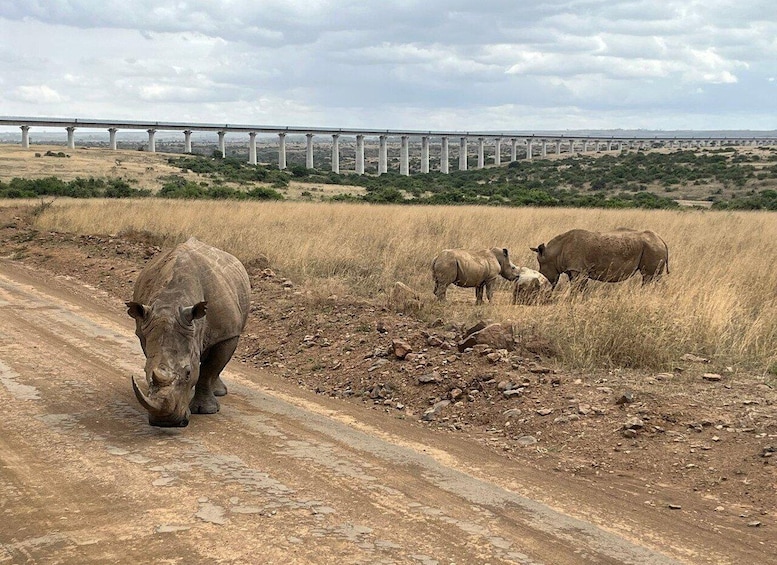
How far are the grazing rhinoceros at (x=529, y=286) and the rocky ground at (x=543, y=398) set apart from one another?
317 cm

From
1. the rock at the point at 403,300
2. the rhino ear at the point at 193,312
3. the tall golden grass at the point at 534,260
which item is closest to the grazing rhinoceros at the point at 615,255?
the tall golden grass at the point at 534,260

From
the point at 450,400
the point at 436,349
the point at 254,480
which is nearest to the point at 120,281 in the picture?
the point at 436,349

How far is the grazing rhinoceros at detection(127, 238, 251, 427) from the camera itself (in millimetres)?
6699

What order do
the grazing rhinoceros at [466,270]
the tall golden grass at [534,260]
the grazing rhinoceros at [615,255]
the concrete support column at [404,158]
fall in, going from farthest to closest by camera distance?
the concrete support column at [404,158] → the grazing rhinoceros at [615,255] → the grazing rhinoceros at [466,270] → the tall golden grass at [534,260]

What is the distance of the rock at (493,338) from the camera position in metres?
9.64

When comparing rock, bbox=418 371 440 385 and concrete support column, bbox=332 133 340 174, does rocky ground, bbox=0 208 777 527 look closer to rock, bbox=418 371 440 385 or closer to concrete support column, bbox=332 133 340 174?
rock, bbox=418 371 440 385

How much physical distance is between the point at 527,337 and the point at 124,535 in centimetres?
596

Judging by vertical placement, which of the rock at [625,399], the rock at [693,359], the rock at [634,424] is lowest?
the rock at [634,424]

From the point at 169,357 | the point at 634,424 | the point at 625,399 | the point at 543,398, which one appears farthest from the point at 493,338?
A: the point at 169,357

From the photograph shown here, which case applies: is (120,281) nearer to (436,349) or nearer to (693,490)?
(436,349)

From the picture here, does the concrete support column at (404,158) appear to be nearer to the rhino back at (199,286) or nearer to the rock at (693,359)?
the rock at (693,359)

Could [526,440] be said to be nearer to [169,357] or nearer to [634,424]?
[634,424]

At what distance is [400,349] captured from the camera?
987cm

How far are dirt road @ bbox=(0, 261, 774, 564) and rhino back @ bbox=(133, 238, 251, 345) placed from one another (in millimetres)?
922
